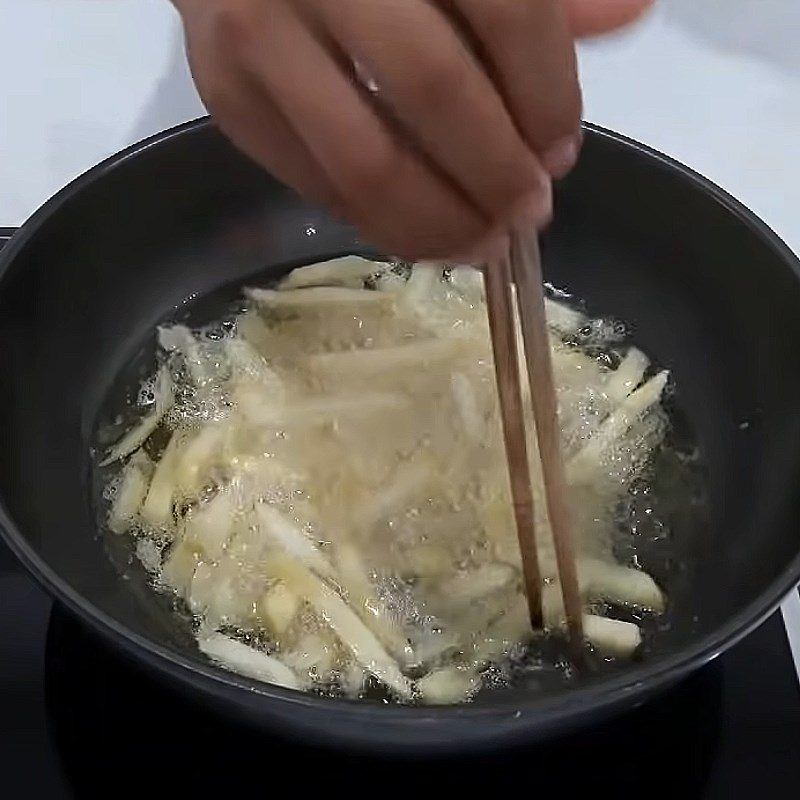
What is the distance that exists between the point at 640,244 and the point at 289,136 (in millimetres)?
465

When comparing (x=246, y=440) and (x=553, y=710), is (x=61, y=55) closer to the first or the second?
(x=246, y=440)

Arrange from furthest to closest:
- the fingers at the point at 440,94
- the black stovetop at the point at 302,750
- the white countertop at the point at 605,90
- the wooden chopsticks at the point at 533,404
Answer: the white countertop at the point at 605,90, the black stovetop at the point at 302,750, the wooden chopsticks at the point at 533,404, the fingers at the point at 440,94

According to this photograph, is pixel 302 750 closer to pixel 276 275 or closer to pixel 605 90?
pixel 276 275

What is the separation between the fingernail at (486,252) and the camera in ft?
1.38

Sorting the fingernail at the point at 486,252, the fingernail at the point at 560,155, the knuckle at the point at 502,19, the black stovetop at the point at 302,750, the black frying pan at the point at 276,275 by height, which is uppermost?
the knuckle at the point at 502,19

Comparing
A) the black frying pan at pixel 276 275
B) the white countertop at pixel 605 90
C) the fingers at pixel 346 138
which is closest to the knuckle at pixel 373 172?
the fingers at pixel 346 138

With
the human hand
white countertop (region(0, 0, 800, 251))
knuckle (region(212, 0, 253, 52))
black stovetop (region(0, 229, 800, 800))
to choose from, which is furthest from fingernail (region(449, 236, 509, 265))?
white countertop (region(0, 0, 800, 251))

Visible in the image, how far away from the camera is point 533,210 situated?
0.41 metres

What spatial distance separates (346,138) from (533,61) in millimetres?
65

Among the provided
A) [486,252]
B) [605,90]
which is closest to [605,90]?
[605,90]

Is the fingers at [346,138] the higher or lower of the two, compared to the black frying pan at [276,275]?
higher

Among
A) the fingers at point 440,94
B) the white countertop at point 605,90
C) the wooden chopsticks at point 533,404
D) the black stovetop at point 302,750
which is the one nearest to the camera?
the fingers at point 440,94

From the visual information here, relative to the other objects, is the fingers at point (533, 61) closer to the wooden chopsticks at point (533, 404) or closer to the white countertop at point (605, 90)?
the wooden chopsticks at point (533, 404)

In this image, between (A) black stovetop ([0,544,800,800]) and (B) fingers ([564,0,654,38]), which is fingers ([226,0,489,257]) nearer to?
(B) fingers ([564,0,654,38])
